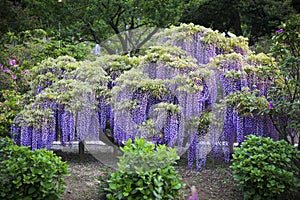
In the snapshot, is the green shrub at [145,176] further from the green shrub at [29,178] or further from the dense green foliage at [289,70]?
the dense green foliage at [289,70]

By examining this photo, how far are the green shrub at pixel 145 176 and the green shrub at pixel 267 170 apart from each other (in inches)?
33.7

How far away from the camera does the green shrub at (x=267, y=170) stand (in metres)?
3.37

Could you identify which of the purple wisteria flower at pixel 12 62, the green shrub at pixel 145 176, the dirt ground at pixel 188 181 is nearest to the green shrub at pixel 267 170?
the dirt ground at pixel 188 181

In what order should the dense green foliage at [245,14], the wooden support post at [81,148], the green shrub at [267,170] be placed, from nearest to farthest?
1. the green shrub at [267,170]
2. the wooden support post at [81,148]
3. the dense green foliage at [245,14]

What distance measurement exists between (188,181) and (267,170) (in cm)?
117

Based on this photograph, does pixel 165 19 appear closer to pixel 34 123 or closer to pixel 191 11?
pixel 191 11

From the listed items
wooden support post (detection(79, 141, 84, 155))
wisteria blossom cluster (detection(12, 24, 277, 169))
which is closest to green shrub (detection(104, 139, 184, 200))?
wisteria blossom cluster (detection(12, 24, 277, 169))

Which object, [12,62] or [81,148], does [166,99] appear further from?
[12,62]

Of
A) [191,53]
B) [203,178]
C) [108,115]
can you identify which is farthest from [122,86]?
[203,178]

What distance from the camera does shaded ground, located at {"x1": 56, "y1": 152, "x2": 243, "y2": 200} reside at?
12.4 feet

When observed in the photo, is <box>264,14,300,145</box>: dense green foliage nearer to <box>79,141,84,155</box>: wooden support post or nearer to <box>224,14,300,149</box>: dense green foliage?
<box>224,14,300,149</box>: dense green foliage

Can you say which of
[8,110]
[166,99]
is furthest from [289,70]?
[8,110]

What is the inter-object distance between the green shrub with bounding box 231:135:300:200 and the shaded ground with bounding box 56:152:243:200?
33 centimetres

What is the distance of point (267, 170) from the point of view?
134 inches
